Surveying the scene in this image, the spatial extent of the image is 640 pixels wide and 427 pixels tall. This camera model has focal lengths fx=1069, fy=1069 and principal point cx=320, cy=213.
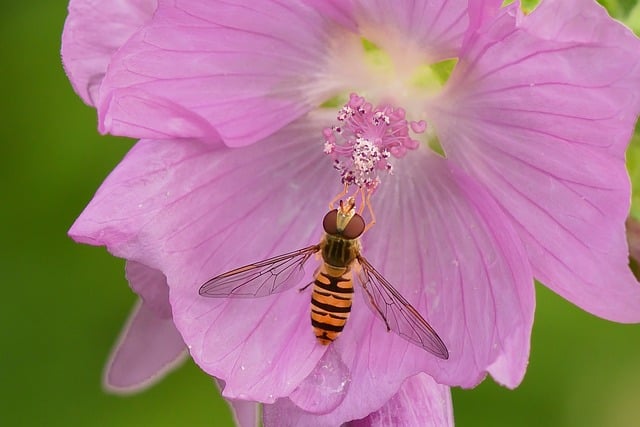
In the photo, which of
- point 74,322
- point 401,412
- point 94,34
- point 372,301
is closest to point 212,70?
point 94,34

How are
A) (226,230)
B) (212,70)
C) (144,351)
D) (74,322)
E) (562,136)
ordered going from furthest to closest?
1. (74,322)
2. (144,351)
3. (226,230)
4. (212,70)
5. (562,136)

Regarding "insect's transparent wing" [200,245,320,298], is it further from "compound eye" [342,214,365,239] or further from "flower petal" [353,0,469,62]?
"flower petal" [353,0,469,62]

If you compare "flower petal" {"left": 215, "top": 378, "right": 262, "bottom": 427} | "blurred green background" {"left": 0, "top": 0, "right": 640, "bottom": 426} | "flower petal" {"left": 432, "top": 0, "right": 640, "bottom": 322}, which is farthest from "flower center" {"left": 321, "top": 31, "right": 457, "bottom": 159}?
"blurred green background" {"left": 0, "top": 0, "right": 640, "bottom": 426}

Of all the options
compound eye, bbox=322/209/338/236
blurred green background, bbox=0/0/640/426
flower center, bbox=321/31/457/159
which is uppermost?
flower center, bbox=321/31/457/159

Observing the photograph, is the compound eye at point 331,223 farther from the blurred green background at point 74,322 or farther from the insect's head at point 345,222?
the blurred green background at point 74,322

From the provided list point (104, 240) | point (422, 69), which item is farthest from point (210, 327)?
point (422, 69)

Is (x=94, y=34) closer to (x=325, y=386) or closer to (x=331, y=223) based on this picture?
(x=331, y=223)
